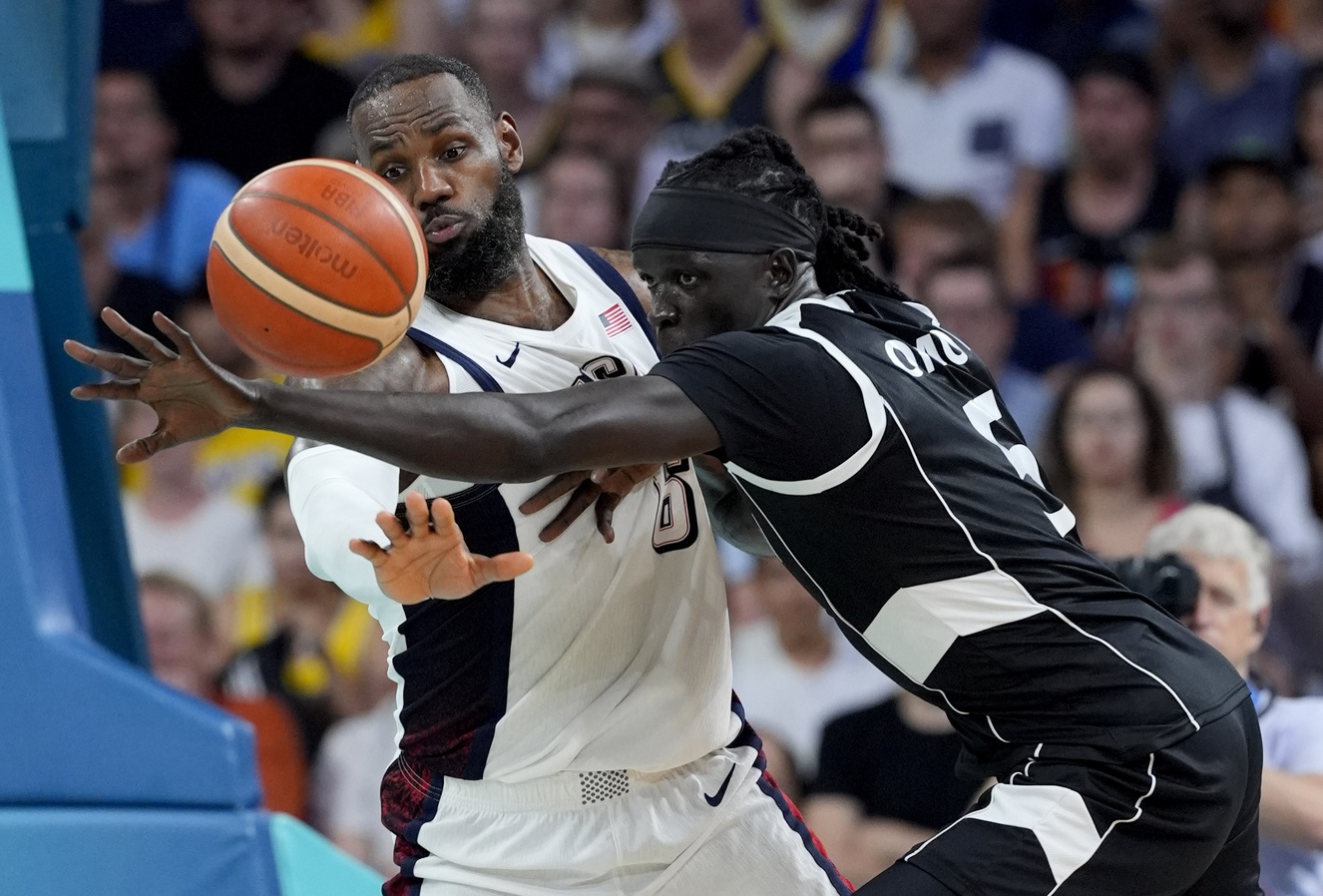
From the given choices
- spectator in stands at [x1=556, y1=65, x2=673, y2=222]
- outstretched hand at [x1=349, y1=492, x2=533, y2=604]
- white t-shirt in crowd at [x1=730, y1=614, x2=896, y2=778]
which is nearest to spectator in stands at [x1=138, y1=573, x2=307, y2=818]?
white t-shirt in crowd at [x1=730, y1=614, x2=896, y2=778]

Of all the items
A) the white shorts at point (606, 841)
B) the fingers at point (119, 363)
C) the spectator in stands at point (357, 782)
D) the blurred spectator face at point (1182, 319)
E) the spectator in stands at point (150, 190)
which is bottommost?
the spectator in stands at point (357, 782)

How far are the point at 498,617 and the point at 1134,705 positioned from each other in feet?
4.39

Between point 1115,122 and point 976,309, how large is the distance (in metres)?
1.18

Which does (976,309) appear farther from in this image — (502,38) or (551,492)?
(551,492)

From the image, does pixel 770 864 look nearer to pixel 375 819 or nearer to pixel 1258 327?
pixel 375 819

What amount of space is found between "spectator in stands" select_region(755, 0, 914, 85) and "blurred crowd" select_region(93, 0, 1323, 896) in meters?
0.02

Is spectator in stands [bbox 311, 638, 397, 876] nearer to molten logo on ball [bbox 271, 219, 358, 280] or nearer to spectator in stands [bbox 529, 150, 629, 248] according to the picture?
spectator in stands [bbox 529, 150, 629, 248]

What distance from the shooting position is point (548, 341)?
3.50 m

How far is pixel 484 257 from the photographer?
352 cm

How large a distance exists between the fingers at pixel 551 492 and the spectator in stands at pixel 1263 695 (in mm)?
2220

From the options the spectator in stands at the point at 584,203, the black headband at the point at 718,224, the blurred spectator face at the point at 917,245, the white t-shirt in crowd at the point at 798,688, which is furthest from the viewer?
Answer: the spectator in stands at the point at 584,203

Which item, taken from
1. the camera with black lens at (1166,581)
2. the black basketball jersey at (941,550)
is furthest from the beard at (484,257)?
the camera with black lens at (1166,581)

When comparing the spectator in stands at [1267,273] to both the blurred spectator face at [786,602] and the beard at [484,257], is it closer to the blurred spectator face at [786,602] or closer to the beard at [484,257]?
the blurred spectator face at [786,602]

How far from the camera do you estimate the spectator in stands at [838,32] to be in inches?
317
